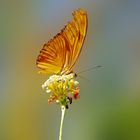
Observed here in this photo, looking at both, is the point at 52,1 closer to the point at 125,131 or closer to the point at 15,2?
the point at 15,2

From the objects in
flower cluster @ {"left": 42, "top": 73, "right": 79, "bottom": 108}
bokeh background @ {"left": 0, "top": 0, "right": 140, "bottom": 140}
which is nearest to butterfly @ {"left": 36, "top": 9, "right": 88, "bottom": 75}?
flower cluster @ {"left": 42, "top": 73, "right": 79, "bottom": 108}

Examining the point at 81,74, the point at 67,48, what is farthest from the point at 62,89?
the point at 81,74

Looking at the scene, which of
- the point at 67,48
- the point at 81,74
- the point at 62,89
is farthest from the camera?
the point at 81,74

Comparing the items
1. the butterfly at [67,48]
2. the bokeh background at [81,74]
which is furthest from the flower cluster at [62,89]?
the bokeh background at [81,74]

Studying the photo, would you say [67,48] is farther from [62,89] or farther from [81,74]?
[81,74]

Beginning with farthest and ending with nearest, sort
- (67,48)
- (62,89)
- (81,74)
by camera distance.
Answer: (81,74) → (67,48) → (62,89)

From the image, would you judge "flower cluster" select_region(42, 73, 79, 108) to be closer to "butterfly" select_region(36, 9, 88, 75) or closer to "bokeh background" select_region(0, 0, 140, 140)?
"butterfly" select_region(36, 9, 88, 75)

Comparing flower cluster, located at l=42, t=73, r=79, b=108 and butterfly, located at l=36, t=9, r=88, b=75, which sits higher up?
butterfly, located at l=36, t=9, r=88, b=75
